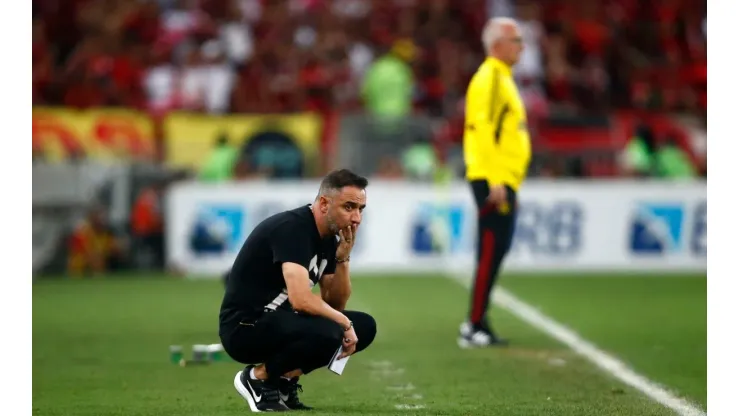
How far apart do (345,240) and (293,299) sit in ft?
1.39

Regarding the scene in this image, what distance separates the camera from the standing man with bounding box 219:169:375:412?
6.40m

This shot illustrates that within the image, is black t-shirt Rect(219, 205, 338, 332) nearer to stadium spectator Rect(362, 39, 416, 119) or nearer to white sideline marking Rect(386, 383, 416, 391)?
white sideline marking Rect(386, 383, 416, 391)

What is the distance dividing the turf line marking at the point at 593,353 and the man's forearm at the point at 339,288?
5.75 ft

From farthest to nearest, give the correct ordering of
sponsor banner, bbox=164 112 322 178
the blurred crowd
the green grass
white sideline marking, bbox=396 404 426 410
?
the blurred crowd
sponsor banner, bbox=164 112 322 178
the green grass
white sideline marking, bbox=396 404 426 410

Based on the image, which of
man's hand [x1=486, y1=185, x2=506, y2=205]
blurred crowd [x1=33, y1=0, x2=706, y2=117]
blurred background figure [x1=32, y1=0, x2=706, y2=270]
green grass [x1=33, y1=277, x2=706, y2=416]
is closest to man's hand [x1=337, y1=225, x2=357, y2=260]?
green grass [x1=33, y1=277, x2=706, y2=416]

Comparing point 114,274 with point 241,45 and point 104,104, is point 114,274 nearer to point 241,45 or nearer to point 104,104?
point 104,104

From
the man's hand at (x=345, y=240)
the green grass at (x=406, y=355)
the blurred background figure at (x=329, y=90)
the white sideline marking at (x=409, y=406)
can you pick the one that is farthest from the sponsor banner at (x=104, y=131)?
the man's hand at (x=345, y=240)

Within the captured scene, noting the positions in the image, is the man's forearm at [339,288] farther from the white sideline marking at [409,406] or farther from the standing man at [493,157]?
the standing man at [493,157]

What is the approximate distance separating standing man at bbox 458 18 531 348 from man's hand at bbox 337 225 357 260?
310 centimetres

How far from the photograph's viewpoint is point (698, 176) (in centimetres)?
1936

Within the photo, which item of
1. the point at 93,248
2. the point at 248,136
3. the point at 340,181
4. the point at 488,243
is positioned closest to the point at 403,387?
the point at 340,181

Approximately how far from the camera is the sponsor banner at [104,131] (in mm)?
18953

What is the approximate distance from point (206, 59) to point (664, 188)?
7098mm

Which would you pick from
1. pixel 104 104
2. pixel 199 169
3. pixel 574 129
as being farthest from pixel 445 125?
pixel 104 104
